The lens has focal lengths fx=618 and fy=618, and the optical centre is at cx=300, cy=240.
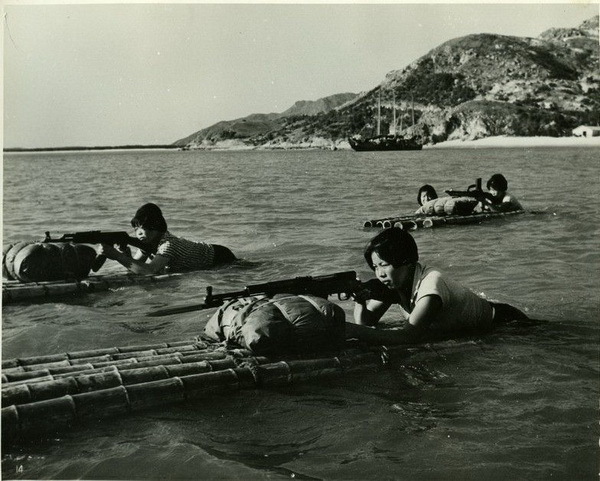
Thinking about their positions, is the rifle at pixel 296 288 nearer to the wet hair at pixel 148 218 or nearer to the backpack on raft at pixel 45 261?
the wet hair at pixel 148 218

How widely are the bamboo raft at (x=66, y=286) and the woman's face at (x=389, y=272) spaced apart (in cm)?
446

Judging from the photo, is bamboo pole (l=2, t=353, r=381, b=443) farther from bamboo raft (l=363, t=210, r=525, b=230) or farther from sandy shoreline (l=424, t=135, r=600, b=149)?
bamboo raft (l=363, t=210, r=525, b=230)

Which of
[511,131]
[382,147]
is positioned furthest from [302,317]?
[382,147]

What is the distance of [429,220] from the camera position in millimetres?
13055

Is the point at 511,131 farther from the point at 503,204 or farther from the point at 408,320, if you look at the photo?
the point at 408,320

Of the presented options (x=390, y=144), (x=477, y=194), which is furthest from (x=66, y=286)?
(x=390, y=144)

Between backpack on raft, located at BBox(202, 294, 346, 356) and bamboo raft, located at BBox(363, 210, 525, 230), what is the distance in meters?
8.33

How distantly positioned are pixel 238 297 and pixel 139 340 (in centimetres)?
193

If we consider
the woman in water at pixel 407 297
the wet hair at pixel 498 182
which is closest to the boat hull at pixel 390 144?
the wet hair at pixel 498 182

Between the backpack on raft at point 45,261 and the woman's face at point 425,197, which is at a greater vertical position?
the woman's face at point 425,197

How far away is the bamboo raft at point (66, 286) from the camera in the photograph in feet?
24.2

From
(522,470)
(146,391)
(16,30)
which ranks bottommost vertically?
(522,470)

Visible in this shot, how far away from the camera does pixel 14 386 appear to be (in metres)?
3.82

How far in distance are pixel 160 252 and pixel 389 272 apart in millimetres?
4564
